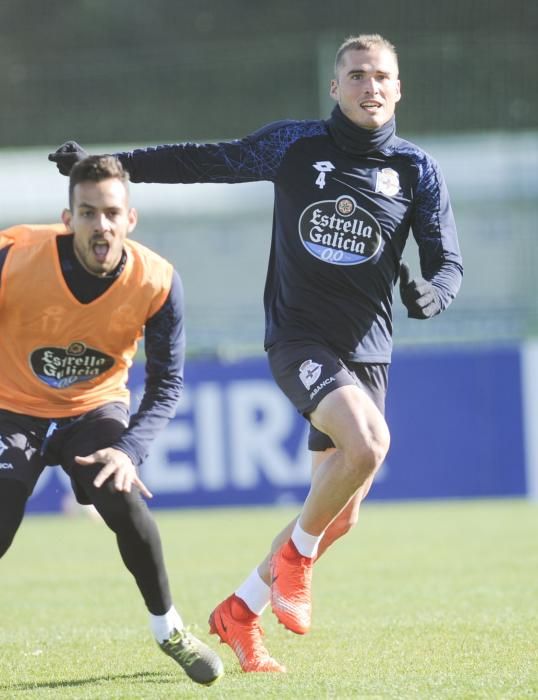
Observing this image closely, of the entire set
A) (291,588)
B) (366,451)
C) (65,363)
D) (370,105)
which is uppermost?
(370,105)

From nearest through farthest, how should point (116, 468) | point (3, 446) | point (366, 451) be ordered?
1. point (116, 468)
2. point (3, 446)
3. point (366, 451)

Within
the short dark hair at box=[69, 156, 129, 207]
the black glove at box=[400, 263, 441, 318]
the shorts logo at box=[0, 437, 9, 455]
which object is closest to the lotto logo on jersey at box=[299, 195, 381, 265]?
the black glove at box=[400, 263, 441, 318]

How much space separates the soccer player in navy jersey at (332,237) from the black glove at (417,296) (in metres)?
0.07

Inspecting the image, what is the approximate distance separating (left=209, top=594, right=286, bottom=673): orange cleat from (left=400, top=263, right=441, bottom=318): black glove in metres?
1.47

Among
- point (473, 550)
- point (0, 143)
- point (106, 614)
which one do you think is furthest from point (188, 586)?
point (0, 143)

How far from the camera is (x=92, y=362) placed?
17.5ft

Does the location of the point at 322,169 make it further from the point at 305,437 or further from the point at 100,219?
the point at 305,437

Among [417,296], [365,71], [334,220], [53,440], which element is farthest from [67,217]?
[365,71]

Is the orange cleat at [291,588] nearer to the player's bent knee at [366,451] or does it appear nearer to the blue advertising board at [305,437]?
the player's bent knee at [366,451]

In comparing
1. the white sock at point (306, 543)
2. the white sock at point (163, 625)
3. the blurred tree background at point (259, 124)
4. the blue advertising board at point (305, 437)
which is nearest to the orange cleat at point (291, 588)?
the white sock at point (306, 543)

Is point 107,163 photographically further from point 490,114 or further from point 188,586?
point 490,114

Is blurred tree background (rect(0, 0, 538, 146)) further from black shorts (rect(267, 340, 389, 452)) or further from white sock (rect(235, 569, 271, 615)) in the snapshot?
white sock (rect(235, 569, 271, 615))

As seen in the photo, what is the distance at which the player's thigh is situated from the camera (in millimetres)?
5086

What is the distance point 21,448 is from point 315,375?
1211mm
